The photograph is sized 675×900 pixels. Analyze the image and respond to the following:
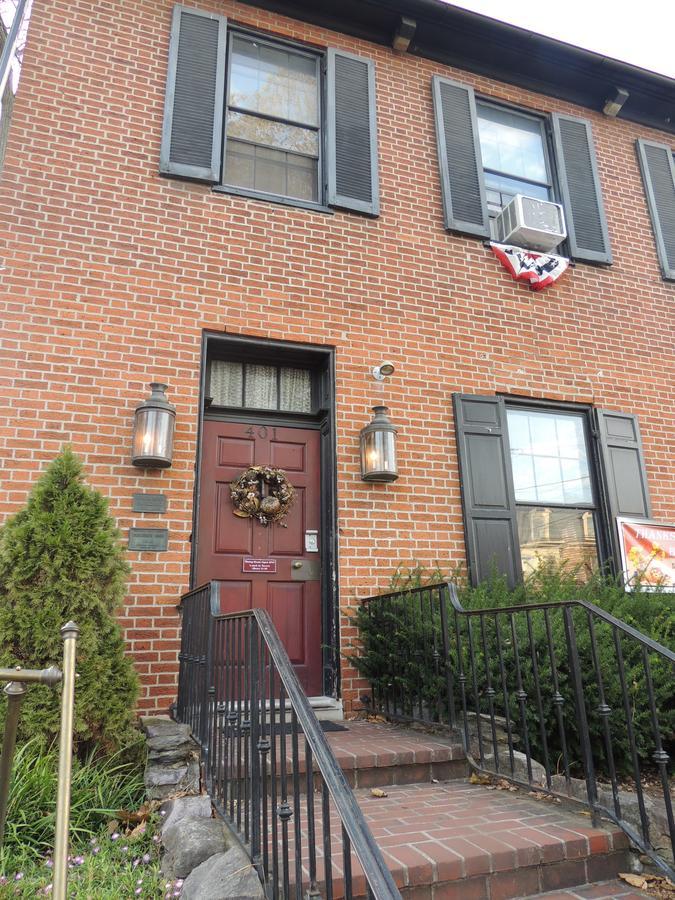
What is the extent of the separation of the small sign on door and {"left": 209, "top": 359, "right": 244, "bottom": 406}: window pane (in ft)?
4.29

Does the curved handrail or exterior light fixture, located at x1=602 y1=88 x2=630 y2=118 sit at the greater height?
exterior light fixture, located at x1=602 y1=88 x2=630 y2=118

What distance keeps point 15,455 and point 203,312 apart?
1809 mm

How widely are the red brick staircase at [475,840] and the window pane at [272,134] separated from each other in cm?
530

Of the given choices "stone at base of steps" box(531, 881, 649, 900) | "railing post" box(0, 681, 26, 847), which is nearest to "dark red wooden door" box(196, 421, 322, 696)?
"stone at base of steps" box(531, 881, 649, 900)

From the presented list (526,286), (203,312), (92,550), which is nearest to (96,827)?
(92,550)

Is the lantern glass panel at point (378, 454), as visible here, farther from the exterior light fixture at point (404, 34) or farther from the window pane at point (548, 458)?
the exterior light fixture at point (404, 34)

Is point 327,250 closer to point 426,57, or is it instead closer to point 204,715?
point 426,57

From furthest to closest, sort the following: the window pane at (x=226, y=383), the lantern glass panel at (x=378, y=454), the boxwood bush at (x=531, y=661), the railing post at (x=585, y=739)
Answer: the window pane at (x=226, y=383) → the lantern glass panel at (x=378, y=454) → the boxwood bush at (x=531, y=661) → the railing post at (x=585, y=739)

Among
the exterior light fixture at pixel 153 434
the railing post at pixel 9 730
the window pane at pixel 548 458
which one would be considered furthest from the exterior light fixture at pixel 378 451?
the railing post at pixel 9 730

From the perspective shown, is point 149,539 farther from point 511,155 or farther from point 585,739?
point 511,155

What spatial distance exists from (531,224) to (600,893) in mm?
5722

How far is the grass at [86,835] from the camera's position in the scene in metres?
2.65

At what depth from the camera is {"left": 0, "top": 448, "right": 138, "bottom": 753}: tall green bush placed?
3.44 metres

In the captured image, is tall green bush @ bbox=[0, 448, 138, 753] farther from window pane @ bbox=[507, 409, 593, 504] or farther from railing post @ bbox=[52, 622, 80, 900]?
window pane @ bbox=[507, 409, 593, 504]
